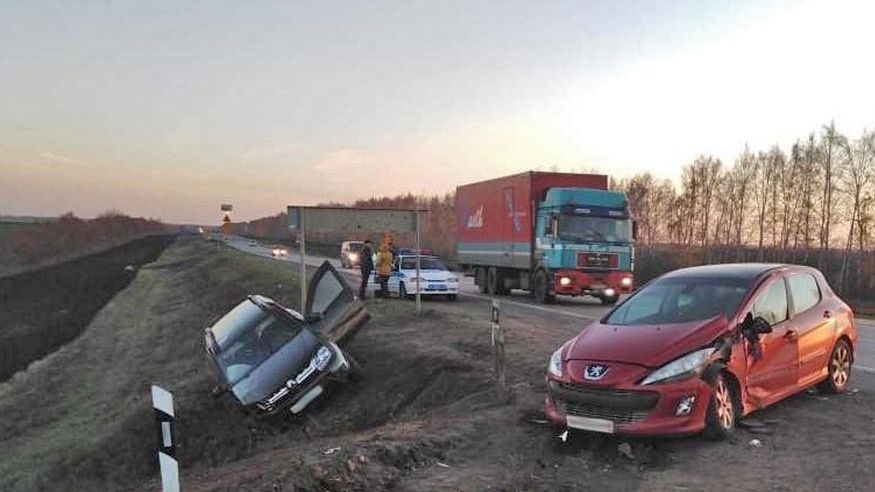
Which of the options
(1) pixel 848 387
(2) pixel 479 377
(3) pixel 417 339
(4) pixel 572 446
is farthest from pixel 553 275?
(4) pixel 572 446

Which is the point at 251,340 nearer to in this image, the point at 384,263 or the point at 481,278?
the point at 384,263

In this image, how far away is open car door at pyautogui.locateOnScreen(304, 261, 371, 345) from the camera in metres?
12.0

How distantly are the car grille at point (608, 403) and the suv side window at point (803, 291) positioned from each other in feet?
8.93

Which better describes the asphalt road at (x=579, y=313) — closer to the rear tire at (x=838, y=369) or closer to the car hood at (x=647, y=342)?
the rear tire at (x=838, y=369)

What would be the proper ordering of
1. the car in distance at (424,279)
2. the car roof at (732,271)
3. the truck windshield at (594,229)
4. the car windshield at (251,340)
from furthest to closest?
the car in distance at (424,279) < the truck windshield at (594,229) < the car windshield at (251,340) < the car roof at (732,271)

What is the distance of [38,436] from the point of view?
15.8 meters

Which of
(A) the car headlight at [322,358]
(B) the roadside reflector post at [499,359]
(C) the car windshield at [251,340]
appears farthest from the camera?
(C) the car windshield at [251,340]

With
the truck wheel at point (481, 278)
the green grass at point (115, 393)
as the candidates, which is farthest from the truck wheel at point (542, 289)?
the green grass at point (115, 393)

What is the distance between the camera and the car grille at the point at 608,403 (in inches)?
251

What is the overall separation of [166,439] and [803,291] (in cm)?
667

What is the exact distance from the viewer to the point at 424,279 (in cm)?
2384

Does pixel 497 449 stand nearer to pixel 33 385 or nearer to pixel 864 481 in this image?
pixel 864 481

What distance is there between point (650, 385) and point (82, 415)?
1468 cm

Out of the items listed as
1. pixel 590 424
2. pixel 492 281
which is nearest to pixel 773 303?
pixel 590 424
